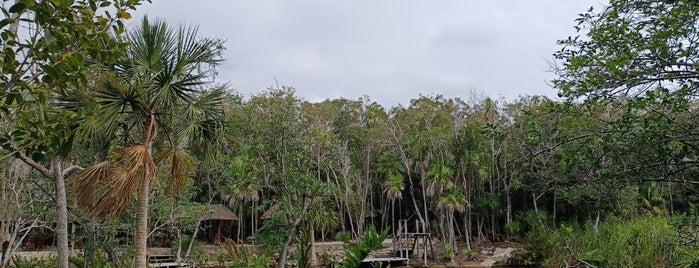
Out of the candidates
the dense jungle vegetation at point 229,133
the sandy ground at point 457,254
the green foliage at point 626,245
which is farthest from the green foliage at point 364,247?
the sandy ground at point 457,254

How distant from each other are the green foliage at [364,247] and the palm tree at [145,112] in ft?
8.06

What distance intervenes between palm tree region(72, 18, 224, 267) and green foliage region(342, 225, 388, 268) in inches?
96.7

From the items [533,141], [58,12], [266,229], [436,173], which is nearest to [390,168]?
[436,173]

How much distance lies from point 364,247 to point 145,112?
11.0 ft

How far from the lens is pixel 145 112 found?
5.71 metres

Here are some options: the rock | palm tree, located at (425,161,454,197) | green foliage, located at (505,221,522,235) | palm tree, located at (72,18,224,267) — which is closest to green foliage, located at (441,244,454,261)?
the rock

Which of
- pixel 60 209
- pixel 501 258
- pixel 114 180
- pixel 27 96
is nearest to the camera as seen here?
pixel 27 96

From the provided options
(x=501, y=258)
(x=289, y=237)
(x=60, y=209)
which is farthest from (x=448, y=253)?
(x=60, y=209)

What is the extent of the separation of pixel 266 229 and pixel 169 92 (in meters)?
5.71

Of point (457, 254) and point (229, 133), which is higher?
point (229, 133)

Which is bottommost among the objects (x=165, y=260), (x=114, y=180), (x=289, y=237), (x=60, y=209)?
(x=165, y=260)

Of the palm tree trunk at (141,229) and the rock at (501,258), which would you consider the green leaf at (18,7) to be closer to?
the palm tree trunk at (141,229)

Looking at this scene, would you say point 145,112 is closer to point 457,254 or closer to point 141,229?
point 141,229

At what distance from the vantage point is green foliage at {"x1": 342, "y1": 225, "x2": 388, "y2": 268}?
11.6 ft
